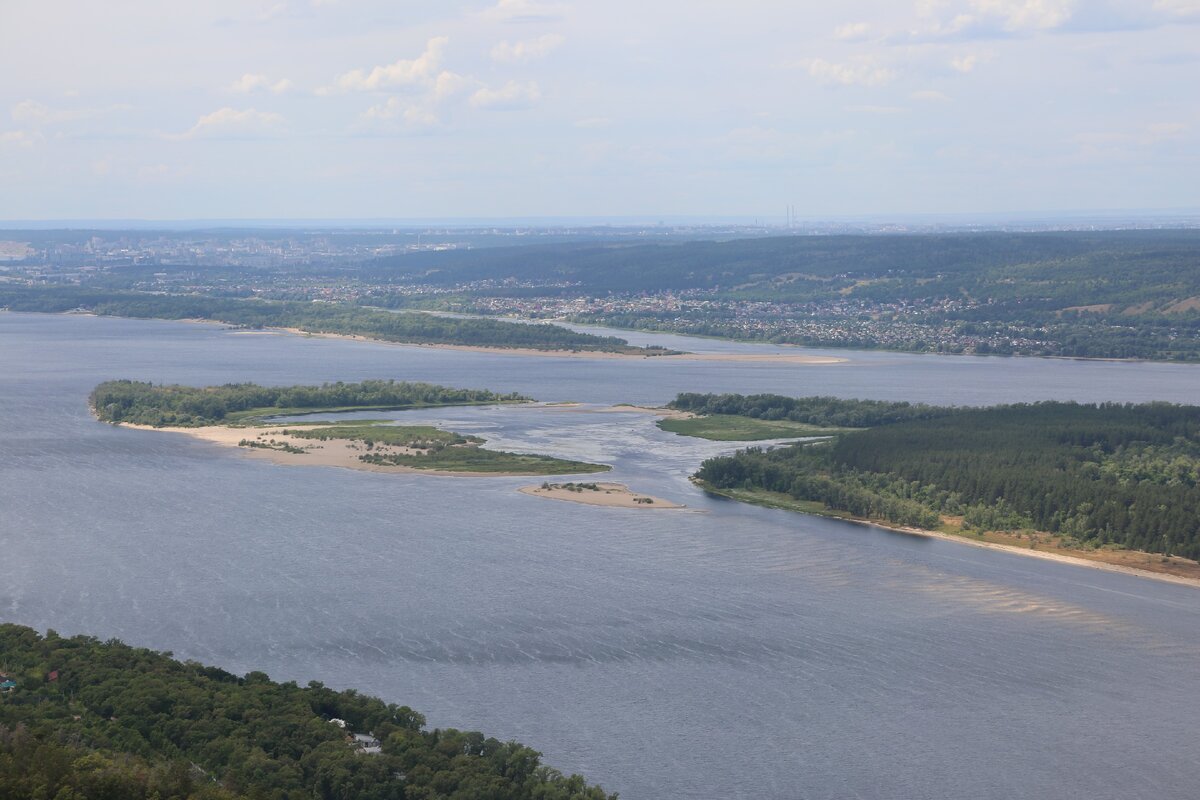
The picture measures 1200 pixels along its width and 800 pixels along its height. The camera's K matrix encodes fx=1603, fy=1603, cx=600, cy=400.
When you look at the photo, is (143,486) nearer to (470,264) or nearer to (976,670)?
(976,670)

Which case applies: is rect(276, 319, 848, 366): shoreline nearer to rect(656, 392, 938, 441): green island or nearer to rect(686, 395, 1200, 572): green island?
rect(656, 392, 938, 441): green island

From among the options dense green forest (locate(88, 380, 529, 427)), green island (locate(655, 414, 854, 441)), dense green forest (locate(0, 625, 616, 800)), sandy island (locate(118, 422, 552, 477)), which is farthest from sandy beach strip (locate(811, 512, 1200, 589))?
dense green forest (locate(88, 380, 529, 427))

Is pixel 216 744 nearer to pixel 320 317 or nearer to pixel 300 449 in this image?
pixel 300 449

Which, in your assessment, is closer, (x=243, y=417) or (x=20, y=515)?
(x=20, y=515)

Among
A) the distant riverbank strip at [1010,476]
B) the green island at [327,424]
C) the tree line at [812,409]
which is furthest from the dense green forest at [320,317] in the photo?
the distant riverbank strip at [1010,476]

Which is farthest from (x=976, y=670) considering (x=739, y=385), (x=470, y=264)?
(x=470, y=264)

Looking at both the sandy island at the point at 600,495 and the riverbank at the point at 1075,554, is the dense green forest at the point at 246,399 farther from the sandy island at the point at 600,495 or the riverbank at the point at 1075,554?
the riverbank at the point at 1075,554
